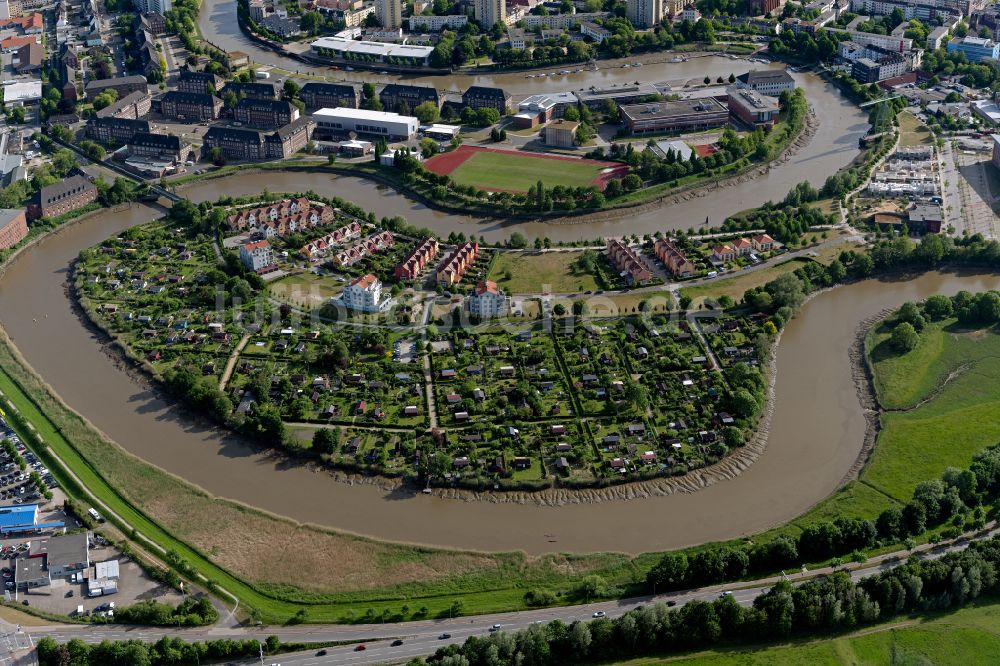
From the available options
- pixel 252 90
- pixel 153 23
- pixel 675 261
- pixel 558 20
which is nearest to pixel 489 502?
pixel 675 261

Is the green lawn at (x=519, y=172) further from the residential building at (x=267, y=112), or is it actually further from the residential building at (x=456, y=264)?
the residential building at (x=267, y=112)

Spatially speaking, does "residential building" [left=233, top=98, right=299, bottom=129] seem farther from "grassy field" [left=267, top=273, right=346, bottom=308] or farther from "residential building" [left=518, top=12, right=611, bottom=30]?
"residential building" [left=518, top=12, right=611, bottom=30]

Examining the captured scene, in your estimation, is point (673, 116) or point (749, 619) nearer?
point (749, 619)

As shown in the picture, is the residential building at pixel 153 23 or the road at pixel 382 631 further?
the residential building at pixel 153 23

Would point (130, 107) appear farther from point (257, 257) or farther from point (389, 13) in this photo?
point (257, 257)

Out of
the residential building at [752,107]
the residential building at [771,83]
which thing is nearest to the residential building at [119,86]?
the residential building at [752,107]

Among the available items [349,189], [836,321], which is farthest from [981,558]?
[349,189]

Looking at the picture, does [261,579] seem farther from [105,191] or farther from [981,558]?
[105,191]
